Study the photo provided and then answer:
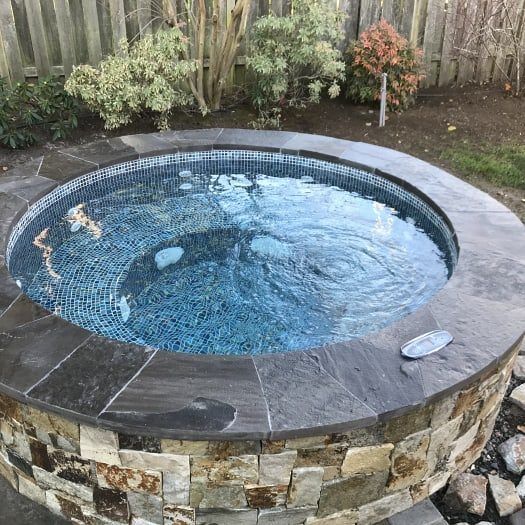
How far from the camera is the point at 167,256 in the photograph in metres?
4.13

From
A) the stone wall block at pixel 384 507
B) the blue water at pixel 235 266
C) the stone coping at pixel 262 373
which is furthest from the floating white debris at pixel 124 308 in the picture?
the stone wall block at pixel 384 507

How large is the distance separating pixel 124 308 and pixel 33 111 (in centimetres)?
297

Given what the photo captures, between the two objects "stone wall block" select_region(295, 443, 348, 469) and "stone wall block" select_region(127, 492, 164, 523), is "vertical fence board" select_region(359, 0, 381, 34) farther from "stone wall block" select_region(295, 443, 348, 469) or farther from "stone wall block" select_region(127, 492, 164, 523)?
"stone wall block" select_region(127, 492, 164, 523)

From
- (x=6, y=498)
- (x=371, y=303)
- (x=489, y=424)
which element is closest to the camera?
(x=6, y=498)

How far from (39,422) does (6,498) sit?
59cm

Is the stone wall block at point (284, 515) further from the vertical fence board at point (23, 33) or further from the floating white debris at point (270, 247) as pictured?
the vertical fence board at point (23, 33)

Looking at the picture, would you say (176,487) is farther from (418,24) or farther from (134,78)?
(418,24)

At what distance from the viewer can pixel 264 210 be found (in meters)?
4.77

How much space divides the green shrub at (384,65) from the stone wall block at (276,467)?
5.08 metres

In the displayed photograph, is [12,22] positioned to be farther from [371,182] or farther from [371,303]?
[371,303]

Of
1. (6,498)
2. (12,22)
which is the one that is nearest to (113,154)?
(12,22)

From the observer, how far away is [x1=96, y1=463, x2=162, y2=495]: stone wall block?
2357 millimetres

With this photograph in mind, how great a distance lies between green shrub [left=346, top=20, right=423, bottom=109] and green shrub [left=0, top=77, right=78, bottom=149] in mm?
3061

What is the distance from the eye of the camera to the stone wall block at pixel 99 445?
2299mm
